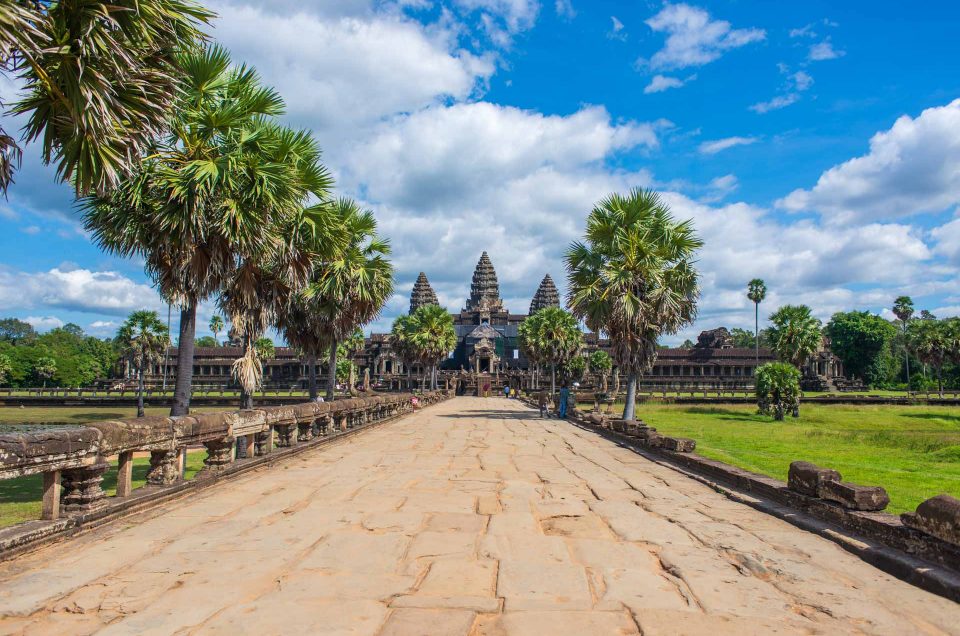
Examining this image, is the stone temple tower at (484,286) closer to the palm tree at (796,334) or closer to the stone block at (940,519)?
the palm tree at (796,334)

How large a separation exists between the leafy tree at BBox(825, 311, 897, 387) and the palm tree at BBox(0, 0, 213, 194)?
9935 centimetres

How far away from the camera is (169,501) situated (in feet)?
22.3

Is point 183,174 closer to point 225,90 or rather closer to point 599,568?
point 225,90

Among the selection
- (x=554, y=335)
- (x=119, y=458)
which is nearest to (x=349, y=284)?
(x=119, y=458)

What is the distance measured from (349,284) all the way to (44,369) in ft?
263

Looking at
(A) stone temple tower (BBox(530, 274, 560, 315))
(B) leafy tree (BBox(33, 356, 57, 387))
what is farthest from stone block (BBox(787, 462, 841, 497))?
(A) stone temple tower (BBox(530, 274, 560, 315))

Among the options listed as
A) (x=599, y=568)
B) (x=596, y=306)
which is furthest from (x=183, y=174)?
(x=596, y=306)

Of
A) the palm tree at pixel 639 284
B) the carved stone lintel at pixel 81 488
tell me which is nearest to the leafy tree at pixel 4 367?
the palm tree at pixel 639 284

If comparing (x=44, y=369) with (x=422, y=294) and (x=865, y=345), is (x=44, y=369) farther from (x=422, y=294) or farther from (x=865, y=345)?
(x=865, y=345)

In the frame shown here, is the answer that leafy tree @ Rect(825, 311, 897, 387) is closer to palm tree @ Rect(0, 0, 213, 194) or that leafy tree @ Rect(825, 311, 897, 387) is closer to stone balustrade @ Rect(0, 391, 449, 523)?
stone balustrade @ Rect(0, 391, 449, 523)

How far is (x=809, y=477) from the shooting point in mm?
6676

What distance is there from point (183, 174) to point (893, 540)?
10179mm

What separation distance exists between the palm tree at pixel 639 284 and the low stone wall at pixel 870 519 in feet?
43.6

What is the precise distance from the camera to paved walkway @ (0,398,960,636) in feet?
11.9
